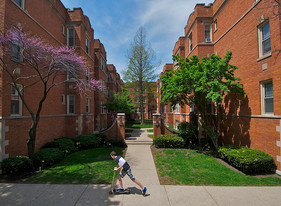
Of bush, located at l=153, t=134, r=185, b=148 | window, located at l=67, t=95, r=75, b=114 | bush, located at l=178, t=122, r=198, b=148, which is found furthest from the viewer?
window, located at l=67, t=95, r=75, b=114

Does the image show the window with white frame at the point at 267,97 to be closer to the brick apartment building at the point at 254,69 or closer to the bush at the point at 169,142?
the brick apartment building at the point at 254,69

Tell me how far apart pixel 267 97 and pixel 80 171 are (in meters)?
9.50

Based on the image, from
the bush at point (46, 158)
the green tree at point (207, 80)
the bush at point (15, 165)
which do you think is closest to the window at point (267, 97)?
the green tree at point (207, 80)

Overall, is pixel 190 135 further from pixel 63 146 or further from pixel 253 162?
pixel 63 146

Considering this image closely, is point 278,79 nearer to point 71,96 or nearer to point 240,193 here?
point 240,193

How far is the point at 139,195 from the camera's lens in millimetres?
4570

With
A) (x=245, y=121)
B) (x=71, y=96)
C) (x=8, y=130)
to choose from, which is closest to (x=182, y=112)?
(x=245, y=121)

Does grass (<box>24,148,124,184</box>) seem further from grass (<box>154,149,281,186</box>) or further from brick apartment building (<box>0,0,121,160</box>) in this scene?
grass (<box>154,149,281,186</box>)

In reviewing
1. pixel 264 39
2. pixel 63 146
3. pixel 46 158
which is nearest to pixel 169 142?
pixel 63 146

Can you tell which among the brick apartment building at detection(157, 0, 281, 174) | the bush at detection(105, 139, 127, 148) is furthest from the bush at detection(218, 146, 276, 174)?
the bush at detection(105, 139, 127, 148)

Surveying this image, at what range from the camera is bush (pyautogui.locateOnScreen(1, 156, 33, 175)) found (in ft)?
19.5

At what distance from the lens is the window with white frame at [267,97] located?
22.2ft

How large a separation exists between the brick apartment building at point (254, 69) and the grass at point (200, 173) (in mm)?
1812

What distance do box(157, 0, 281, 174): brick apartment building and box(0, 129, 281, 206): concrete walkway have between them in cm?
285
